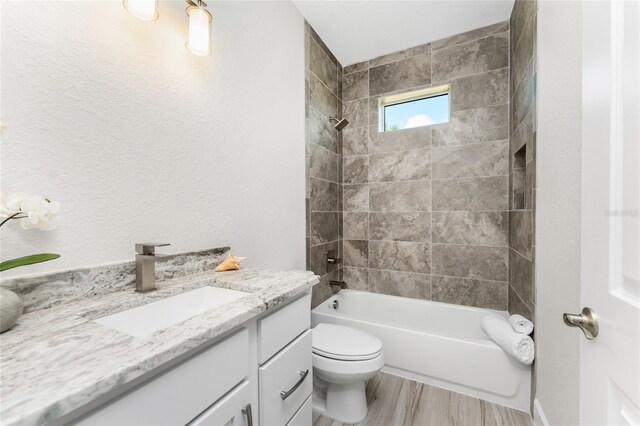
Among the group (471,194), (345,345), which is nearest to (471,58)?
(471,194)

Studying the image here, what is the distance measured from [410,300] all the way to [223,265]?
1.92m

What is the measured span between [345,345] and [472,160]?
1897 millimetres

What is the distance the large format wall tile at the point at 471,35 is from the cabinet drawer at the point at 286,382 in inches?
107

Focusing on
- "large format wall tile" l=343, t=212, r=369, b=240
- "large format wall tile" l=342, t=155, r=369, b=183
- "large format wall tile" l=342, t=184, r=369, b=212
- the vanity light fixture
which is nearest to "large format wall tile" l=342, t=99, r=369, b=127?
"large format wall tile" l=342, t=155, r=369, b=183

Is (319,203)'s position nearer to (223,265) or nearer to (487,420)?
(223,265)

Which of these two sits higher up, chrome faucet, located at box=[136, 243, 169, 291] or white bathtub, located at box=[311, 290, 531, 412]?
chrome faucet, located at box=[136, 243, 169, 291]

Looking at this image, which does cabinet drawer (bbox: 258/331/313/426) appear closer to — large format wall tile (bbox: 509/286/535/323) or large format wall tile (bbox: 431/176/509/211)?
large format wall tile (bbox: 509/286/535/323)

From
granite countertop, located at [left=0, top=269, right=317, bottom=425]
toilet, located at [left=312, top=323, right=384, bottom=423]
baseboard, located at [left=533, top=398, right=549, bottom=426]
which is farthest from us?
toilet, located at [left=312, top=323, right=384, bottom=423]

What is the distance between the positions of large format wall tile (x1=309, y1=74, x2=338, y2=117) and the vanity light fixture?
119cm

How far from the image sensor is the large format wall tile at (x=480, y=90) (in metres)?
2.20

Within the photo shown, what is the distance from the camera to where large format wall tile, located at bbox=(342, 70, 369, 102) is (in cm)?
274

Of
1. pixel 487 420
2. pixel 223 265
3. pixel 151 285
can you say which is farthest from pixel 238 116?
pixel 487 420

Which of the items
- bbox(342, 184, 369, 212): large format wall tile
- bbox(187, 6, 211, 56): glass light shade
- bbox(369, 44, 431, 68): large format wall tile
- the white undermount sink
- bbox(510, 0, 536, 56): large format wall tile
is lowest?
the white undermount sink

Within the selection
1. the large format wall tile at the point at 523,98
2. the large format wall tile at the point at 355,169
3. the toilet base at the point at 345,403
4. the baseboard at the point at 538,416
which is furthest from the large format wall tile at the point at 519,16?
the toilet base at the point at 345,403
